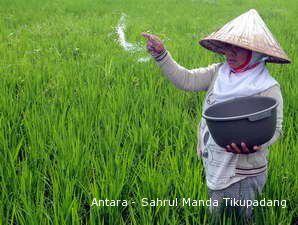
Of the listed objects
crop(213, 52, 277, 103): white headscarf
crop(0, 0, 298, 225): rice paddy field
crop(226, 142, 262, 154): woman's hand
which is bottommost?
crop(0, 0, 298, 225): rice paddy field

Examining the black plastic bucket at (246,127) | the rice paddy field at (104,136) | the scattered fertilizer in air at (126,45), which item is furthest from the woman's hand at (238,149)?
the scattered fertilizer in air at (126,45)

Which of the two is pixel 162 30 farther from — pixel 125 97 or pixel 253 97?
pixel 253 97

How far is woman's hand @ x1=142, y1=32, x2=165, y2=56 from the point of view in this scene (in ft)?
5.88

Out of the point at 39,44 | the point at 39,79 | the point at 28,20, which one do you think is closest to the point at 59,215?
the point at 39,79

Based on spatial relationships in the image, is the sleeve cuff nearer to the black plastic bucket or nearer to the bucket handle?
the black plastic bucket

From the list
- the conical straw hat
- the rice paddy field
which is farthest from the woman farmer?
A: the rice paddy field

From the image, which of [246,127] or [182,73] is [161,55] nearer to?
[182,73]

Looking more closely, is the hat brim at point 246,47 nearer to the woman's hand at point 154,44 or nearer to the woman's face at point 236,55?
the woman's face at point 236,55

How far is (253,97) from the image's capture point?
61.4 inches

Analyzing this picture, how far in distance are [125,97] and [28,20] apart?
184 inches

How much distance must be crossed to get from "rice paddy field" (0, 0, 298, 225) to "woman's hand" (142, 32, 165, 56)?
1.67 feet

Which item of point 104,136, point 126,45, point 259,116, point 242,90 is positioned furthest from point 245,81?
point 126,45

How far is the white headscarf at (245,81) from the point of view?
5.26ft

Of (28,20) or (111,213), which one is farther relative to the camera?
(28,20)
